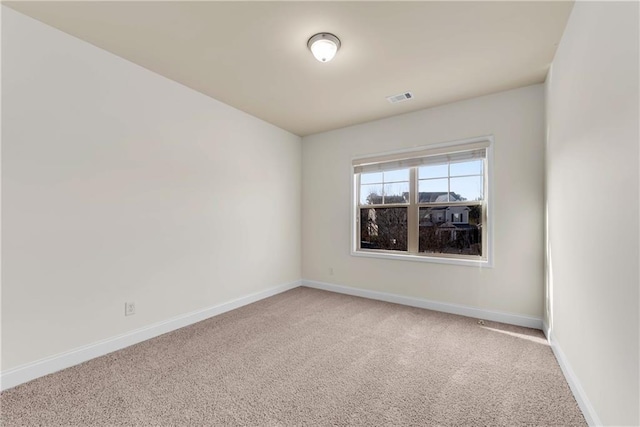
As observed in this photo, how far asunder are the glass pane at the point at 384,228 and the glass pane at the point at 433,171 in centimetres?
56

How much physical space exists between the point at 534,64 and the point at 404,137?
5.17 feet

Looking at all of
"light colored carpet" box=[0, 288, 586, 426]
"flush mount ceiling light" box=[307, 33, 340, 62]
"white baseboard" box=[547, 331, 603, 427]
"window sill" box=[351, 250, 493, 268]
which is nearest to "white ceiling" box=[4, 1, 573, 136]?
"flush mount ceiling light" box=[307, 33, 340, 62]

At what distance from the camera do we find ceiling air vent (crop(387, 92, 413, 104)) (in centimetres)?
332

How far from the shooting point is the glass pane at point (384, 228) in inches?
162

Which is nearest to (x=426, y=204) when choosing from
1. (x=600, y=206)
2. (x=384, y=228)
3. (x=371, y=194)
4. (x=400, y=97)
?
(x=384, y=228)

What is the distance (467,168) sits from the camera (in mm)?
3596

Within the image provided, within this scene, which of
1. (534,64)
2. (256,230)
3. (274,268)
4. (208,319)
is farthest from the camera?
(274,268)

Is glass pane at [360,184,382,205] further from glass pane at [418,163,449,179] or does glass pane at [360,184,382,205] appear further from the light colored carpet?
the light colored carpet

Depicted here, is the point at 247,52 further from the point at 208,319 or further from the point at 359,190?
the point at 208,319

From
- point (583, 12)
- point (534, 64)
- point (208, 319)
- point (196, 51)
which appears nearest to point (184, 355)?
point (208, 319)

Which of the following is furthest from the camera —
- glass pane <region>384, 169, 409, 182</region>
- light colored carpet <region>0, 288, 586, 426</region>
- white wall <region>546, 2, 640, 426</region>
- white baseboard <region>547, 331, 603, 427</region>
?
glass pane <region>384, 169, 409, 182</region>

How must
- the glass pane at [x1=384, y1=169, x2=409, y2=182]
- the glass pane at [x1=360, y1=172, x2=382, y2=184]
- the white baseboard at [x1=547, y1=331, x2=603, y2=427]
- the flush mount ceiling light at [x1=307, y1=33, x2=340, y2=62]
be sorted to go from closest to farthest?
the white baseboard at [x1=547, y1=331, x2=603, y2=427] → the flush mount ceiling light at [x1=307, y1=33, x2=340, y2=62] → the glass pane at [x1=384, y1=169, x2=409, y2=182] → the glass pane at [x1=360, y1=172, x2=382, y2=184]

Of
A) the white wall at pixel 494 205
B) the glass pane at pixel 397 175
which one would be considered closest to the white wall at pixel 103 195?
the white wall at pixel 494 205

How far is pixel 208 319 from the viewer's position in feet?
10.9
